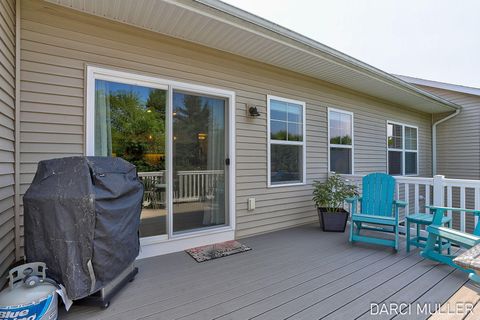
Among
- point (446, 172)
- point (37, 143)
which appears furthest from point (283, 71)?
point (446, 172)

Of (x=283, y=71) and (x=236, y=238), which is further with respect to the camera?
(x=283, y=71)

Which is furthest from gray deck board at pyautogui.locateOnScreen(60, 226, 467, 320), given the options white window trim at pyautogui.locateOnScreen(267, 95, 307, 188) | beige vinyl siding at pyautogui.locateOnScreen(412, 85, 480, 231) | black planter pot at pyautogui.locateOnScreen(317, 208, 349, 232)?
beige vinyl siding at pyautogui.locateOnScreen(412, 85, 480, 231)

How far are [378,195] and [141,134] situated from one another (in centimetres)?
333

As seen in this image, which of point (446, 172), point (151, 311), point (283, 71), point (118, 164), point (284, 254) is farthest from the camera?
point (446, 172)

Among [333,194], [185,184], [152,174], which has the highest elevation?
[152,174]

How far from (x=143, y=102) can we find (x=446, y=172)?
9495mm

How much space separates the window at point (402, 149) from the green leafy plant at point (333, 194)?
3.45m

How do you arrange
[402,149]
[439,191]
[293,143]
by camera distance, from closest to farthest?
[439,191] → [293,143] → [402,149]

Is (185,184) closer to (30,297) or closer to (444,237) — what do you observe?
(30,297)

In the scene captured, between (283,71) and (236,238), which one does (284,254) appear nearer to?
(236,238)

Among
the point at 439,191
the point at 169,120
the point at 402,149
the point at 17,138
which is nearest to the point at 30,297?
the point at 17,138

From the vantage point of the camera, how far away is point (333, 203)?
4.30 meters

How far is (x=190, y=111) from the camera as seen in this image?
353cm

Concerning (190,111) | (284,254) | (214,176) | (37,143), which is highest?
(190,111)
